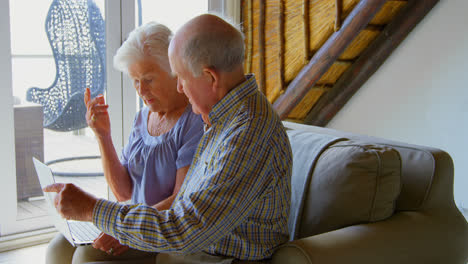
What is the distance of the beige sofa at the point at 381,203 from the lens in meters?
1.40

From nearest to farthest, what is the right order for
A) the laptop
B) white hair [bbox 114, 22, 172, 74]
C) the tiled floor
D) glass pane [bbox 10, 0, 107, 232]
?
the laptop → white hair [bbox 114, 22, 172, 74] → the tiled floor → glass pane [bbox 10, 0, 107, 232]

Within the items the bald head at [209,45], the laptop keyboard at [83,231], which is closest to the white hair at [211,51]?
the bald head at [209,45]

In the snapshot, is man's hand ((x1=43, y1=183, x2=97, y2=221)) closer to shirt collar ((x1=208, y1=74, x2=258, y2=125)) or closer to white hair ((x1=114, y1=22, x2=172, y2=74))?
shirt collar ((x1=208, y1=74, x2=258, y2=125))

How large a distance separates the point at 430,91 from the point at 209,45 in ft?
8.05

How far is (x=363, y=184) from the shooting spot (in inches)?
57.4

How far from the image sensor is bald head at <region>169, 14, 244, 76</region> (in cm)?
123

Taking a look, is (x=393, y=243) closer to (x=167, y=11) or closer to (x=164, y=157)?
(x=164, y=157)

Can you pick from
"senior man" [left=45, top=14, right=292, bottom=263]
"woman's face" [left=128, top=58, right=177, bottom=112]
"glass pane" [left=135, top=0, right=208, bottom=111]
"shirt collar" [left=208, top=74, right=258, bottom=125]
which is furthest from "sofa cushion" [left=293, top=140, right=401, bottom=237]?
"glass pane" [left=135, top=0, right=208, bottom=111]

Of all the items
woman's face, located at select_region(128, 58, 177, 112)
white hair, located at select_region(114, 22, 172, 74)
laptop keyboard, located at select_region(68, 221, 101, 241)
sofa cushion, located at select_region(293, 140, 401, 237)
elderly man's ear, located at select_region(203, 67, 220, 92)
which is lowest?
laptop keyboard, located at select_region(68, 221, 101, 241)

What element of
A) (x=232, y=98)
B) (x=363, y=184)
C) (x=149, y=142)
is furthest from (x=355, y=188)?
(x=149, y=142)

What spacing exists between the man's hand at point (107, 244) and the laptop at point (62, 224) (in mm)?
25

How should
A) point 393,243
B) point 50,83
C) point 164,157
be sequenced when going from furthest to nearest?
point 50,83, point 164,157, point 393,243

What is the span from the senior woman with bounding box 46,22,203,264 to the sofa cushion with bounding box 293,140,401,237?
17.9 inches

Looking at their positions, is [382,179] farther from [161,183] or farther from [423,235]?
[161,183]
